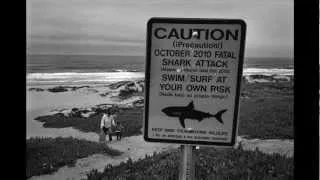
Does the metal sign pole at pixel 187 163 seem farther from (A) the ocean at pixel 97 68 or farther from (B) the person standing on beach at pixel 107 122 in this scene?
(B) the person standing on beach at pixel 107 122

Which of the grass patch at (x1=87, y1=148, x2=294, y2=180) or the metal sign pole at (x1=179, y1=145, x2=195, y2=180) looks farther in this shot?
the grass patch at (x1=87, y1=148, x2=294, y2=180)

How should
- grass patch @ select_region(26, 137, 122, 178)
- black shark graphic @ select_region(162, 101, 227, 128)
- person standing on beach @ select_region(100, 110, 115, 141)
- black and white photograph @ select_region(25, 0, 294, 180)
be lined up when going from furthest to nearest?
person standing on beach @ select_region(100, 110, 115, 141) → grass patch @ select_region(26, 137, 122, 178) → black and white photograph @ select_region(25, 0, 294, 180) → black shark graphic @ select_region(162, 101, 227, 128)

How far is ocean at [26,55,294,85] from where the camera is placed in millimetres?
2613

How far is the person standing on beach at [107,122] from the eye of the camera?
2877 mm

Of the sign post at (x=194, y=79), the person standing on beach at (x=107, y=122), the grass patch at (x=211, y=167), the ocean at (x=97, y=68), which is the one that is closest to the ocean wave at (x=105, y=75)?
the ocean at (x=97, y=68)

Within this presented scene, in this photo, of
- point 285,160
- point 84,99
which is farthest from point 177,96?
point 285,160

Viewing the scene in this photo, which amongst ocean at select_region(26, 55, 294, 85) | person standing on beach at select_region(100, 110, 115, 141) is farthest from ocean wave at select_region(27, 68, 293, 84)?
person standing on beach at select_region(100, 110, 115, 141)

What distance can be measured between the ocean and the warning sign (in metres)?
1.12

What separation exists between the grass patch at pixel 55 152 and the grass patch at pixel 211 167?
16cm

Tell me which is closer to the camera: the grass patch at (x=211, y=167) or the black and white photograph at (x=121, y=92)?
the black and white photograph at (x=121, y=92)

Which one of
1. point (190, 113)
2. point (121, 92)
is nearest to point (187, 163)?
point (190, 113)

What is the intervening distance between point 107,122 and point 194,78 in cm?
143

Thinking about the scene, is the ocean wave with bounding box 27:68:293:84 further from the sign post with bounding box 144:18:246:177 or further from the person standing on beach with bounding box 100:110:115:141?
the sign post with bounding box 144:18:246:177
